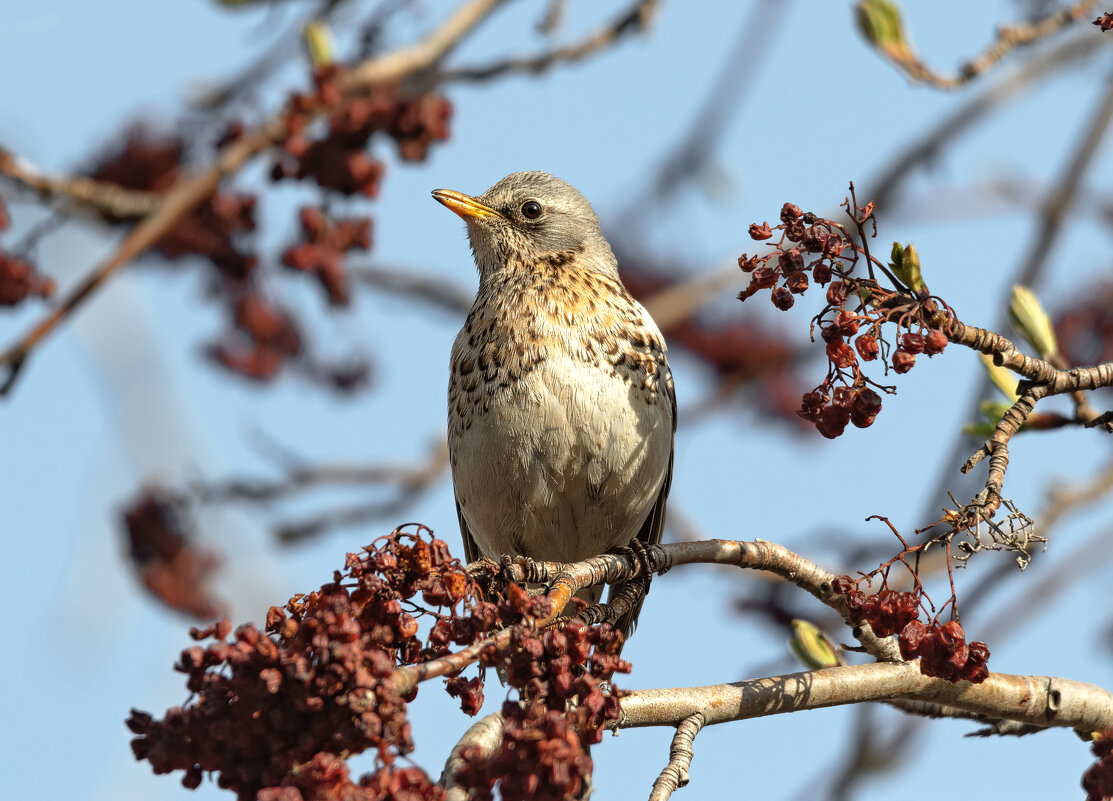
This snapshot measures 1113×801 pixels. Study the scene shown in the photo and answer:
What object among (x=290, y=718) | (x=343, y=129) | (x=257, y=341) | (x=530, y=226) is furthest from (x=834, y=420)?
(x=257, y=341)

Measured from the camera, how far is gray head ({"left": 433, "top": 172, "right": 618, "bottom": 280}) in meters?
5.51

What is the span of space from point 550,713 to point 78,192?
2.72m

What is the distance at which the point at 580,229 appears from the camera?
5738 millimetres

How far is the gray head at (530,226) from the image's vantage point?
5.51 m

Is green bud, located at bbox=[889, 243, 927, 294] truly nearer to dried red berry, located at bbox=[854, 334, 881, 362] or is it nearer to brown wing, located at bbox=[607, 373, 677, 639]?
dried red berry, located at bbox=[854, 334, 881, 362]

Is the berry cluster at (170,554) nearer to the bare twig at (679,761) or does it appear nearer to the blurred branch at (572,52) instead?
the blurred branch at (572,52)

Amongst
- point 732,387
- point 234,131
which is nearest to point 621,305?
point 234,131

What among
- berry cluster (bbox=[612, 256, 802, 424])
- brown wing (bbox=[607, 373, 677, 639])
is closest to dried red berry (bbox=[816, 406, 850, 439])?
brown wing (bbox=[607, 373, 677, 639])

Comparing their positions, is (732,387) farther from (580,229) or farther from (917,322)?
(917,322)

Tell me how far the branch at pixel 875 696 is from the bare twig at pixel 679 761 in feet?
0.09

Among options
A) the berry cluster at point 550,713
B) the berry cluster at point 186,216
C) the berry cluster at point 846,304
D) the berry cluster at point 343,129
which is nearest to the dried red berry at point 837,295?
the berry cluster at point 846,304

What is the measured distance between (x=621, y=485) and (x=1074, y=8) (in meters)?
2.17

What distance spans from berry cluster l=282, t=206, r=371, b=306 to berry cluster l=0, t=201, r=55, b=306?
0.97 metres

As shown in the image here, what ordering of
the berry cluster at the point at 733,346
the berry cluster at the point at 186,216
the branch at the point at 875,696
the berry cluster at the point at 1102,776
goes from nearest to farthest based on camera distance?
the berry cluster at the point at 1102,776 < the branch at the point at 875,696 < the berry cluster at the point at 186,216 < the berry cluster at the point at 733,346
